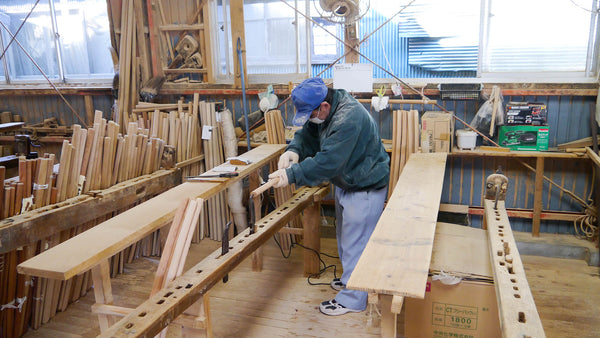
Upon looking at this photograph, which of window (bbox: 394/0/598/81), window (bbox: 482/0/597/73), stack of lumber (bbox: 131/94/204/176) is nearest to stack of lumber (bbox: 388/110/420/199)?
window (bbox: 394/0/598/81)

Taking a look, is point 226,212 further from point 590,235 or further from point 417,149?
point 590,235

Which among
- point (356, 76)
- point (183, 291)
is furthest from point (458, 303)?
point (356, 76)

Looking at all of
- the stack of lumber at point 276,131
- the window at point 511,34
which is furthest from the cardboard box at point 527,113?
the stack of lumber at point 276,131

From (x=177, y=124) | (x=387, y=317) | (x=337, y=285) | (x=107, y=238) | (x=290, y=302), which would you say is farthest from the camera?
(x=177, y=124)

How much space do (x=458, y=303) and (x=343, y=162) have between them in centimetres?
122

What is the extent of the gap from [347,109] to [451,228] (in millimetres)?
1180

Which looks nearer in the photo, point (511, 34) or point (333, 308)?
point (333, 308)

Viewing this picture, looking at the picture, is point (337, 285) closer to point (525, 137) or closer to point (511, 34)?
point (525, 137)

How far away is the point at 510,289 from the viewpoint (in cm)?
210

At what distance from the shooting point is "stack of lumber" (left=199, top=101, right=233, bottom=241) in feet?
17.5

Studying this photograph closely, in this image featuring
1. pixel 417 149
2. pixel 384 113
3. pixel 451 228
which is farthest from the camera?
pixel 384 113

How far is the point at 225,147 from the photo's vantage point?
5.39m

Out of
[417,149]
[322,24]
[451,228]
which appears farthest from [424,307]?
[322,24]

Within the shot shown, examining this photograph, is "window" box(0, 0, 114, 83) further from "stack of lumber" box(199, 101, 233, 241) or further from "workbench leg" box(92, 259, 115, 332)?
"workbench leg" box(92, 259, 115, 332)
